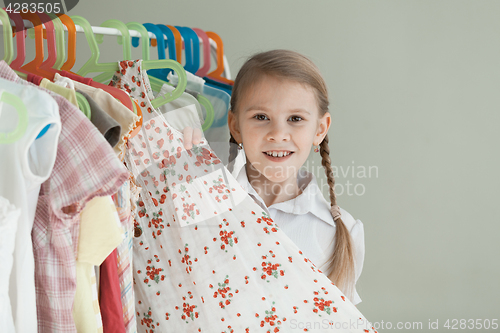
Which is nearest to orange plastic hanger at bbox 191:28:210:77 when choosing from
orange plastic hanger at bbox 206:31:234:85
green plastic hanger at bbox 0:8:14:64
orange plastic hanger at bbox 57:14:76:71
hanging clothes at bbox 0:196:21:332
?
orange plastic hanger at bbox 206:31:234:85

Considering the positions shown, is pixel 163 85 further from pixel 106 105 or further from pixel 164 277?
pixel 164 277

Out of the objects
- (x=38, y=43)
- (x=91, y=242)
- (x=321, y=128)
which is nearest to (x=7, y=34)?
(x=38, y=43)

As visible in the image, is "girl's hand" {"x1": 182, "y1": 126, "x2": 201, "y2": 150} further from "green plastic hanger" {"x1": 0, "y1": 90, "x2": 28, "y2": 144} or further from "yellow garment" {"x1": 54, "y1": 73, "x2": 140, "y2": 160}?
"green plastic hanger" {"x1": 0, "y1": 90, "x2": 28, "y2": 144}

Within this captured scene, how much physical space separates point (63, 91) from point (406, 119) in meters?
1.56

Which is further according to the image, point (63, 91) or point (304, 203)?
point (304, 203)

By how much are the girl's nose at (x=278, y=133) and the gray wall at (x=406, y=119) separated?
2.97 feet

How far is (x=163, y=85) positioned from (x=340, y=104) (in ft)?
3.59

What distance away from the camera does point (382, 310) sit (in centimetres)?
202

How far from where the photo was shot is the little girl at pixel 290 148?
1.07 metres

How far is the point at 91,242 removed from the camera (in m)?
0.63

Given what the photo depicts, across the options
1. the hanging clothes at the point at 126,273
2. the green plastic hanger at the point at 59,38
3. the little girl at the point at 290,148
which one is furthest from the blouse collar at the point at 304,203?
the green plastic hanger at the point at 59,38

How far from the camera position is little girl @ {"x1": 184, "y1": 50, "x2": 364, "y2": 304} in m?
1.07

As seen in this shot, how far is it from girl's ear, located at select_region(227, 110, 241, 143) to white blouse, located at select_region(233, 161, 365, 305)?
94mm

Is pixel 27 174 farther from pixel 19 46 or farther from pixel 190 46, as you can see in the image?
pixel 190 46
